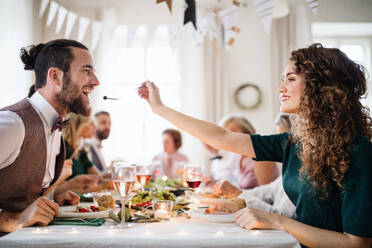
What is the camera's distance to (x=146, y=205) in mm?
1437

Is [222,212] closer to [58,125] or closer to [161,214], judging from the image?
[161,214]

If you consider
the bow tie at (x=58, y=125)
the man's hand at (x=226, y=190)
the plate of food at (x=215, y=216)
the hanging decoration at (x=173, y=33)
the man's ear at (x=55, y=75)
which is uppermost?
the hanging decoration at (x=173, y=33)

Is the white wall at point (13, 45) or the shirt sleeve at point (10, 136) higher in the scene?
the white wall at point (13, 45)

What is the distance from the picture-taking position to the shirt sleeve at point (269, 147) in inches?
58.9

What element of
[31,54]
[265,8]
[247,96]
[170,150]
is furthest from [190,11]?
[247,96]

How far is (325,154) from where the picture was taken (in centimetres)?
118

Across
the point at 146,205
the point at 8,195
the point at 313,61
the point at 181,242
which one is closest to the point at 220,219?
the point at 181,242

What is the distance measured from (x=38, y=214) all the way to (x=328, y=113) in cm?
116

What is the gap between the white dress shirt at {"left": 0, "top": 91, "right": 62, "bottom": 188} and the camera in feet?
4.01

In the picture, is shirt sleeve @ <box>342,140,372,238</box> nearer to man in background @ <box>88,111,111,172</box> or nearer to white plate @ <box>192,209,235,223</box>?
white plate @ <box>192,209,235,223</box>

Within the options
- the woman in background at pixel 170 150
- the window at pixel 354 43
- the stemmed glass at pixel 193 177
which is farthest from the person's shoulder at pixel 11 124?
the window at pixel 354 43

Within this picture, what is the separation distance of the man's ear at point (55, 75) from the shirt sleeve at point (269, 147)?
3.20 ft

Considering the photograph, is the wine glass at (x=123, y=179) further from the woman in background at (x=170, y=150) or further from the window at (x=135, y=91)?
the window at (x=135, y=91)

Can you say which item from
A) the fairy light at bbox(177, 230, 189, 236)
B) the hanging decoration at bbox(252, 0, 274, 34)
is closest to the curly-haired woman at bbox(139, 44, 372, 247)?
the fairy light at bbox(177, 230, 189, 236)
